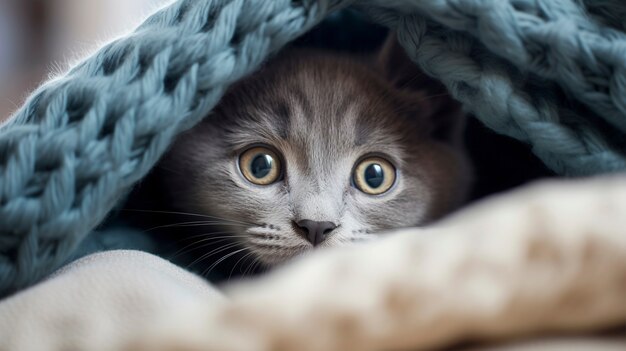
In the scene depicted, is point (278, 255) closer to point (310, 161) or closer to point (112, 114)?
point (310, 161)

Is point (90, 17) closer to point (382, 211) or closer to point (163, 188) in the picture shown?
point (163, 188)

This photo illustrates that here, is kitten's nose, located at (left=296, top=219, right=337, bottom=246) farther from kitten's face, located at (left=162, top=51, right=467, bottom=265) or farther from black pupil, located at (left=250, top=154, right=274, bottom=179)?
black pupil, located at (left=250, top=154, right=274, bottom=179)

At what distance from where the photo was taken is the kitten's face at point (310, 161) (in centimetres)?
83

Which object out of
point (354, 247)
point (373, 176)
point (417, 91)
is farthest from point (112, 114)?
point (417, 91)

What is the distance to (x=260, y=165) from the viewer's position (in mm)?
894

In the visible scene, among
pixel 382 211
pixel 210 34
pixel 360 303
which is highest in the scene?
pixel 210 34

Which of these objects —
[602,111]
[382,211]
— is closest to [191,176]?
[382,211]

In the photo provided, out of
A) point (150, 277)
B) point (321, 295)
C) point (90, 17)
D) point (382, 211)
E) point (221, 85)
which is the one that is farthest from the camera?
point (90, 17)

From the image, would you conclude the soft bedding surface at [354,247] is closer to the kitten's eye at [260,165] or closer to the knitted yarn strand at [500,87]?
the knitted yarn strand at [500,87]

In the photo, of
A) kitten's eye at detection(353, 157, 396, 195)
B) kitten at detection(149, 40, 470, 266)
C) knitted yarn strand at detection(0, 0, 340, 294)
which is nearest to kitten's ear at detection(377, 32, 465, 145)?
kitten at detection(149, 40, 470, 266)

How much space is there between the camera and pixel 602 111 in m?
0.61

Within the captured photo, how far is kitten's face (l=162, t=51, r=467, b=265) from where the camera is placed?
0.83 m

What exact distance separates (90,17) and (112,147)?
243 cm

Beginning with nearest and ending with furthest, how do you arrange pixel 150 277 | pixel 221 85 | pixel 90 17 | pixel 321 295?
pixel 321 295, pixel 150 277, pixel 221 85, pixel 90 17
